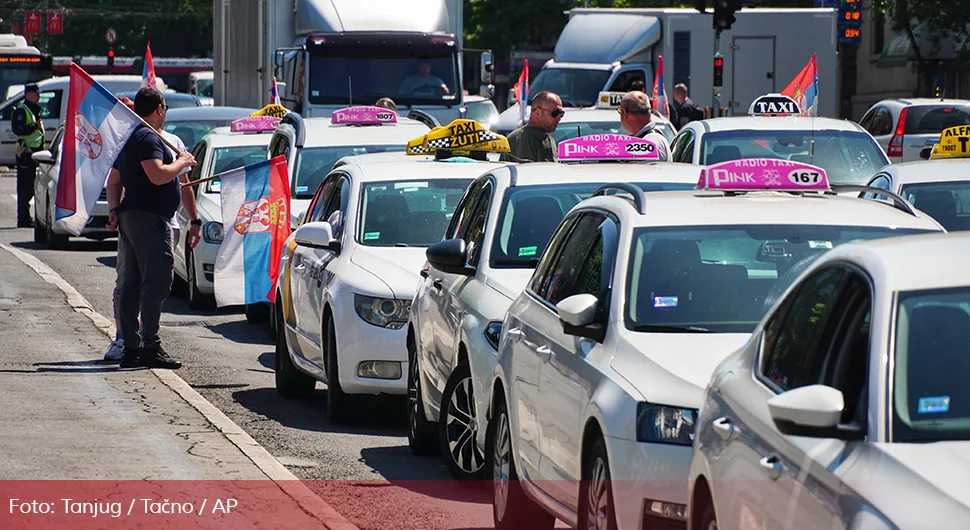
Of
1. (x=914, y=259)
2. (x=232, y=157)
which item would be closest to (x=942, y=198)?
(x=914, y=259)

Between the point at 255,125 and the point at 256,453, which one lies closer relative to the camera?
the point at 256,453

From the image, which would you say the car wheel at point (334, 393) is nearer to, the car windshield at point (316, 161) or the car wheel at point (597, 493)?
the car wheel at point (597, 493)

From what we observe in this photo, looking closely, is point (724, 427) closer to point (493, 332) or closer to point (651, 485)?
point (651, 485)

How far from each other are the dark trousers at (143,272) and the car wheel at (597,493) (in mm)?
6486

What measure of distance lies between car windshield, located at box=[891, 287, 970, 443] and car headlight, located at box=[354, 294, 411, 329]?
615cm

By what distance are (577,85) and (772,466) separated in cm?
3243

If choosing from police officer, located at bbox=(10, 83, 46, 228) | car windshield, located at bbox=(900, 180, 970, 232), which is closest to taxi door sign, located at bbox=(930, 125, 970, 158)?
car windshield, located at bbox=(900, 180, 970, 232)

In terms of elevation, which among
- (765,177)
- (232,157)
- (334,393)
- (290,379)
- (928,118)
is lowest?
(290,379)

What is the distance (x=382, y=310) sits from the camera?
1063 centimetres

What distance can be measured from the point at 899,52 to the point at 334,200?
40481 mm

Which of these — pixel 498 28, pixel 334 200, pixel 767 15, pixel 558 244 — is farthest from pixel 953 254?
pixel 498 28

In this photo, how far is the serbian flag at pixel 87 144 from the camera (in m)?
12.6

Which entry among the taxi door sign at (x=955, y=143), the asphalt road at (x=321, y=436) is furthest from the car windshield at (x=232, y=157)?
the taxi door sign at (x=955, y=143)

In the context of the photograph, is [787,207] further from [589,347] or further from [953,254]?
[953,254]
